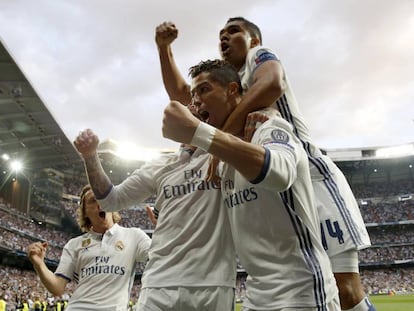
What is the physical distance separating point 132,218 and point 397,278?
30.2 metres

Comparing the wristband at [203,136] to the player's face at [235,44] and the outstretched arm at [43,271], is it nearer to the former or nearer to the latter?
the player's face at [235,44]

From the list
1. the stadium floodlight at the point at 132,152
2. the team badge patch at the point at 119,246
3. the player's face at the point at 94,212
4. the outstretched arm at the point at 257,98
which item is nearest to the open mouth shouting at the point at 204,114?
the outstretched arm at the point at 257,98

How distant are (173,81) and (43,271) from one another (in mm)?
2316

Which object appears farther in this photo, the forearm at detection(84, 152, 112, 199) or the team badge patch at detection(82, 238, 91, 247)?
the team badge patch at detection(82, 238, 91, 247)

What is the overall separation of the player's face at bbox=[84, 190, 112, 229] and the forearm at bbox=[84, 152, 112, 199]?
185cm

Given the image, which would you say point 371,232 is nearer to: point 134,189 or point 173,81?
point 173,81

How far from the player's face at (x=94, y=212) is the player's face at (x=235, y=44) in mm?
2495

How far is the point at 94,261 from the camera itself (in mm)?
4949

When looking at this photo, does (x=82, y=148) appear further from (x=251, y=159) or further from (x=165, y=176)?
(x=251, y=159)

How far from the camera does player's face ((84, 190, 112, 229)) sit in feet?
17.1

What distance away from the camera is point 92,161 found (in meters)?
3.41

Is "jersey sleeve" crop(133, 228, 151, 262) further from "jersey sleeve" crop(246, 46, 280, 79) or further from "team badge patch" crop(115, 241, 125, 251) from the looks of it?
"jersey sleeve" crop(246, 46, 280, 79)

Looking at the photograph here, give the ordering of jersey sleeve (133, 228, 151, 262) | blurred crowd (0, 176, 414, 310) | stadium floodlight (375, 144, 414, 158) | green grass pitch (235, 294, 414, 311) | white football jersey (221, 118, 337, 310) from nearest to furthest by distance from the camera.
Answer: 1. white football jersey (221, 118, 337, 310)
2. jersey sleeve (133, 228, 151, 262)
3. green grass pitch (235, 294, 414, 311)
4. blurred crowd (0, 176, 414, 310)
5. stadium floodlight (375, 144, 414, 158)

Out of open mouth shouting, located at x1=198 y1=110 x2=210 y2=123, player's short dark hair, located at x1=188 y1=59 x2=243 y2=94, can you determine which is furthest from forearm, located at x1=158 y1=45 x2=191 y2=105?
open mouth shouting, located at x1=198 y1=110 x2=210 y2=123
